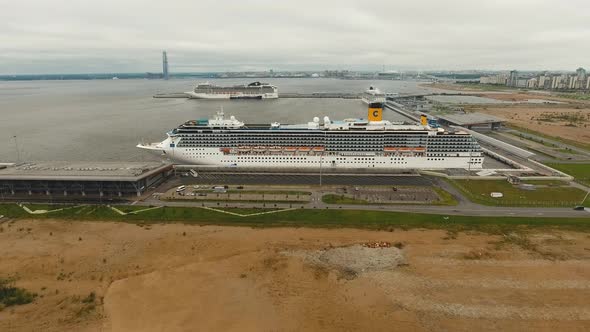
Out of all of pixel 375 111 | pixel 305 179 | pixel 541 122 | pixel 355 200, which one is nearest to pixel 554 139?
pixel 541 122

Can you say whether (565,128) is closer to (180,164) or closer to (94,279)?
(180,164)

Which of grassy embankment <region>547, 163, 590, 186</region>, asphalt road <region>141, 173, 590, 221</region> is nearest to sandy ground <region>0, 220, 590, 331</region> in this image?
asphalt road <region>141, 173, 590, 221</region>

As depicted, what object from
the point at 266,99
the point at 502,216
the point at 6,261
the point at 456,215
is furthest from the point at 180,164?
the point at 266,99

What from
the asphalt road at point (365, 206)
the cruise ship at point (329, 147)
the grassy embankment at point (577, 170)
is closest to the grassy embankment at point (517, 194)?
the asphalt road at point (365, 206)

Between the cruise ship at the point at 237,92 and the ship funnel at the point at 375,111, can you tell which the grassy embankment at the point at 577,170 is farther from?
the cruise ship at the point at 237,92

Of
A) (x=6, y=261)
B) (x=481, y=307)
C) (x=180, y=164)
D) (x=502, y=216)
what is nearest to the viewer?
(x=481, y=307)

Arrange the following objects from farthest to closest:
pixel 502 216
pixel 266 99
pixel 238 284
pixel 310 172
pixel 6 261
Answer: pixel 266 99 → pixel 310 172 → pixel 502 216 → pixel 6 261 → pixel 238 284
